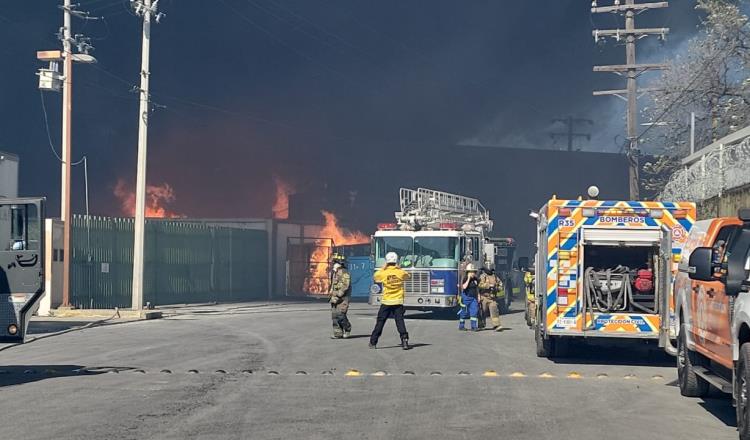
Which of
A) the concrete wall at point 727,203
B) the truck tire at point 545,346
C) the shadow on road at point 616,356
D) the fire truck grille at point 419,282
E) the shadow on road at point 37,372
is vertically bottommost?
the shadow on road at point 616,356

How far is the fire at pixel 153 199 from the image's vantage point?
56719 mm

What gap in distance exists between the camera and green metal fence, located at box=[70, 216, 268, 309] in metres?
31.0

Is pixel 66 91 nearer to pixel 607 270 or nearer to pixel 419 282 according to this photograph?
pixel 419 282

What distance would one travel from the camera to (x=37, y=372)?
525 inches

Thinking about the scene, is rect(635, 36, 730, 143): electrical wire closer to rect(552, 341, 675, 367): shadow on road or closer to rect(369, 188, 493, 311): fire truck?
rect(369, 188, 493, 311): fire truck

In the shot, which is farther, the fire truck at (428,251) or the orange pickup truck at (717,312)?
the fire truck at (428,251)

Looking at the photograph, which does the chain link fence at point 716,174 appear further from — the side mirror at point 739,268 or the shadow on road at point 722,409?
the side mirror at point 739,268

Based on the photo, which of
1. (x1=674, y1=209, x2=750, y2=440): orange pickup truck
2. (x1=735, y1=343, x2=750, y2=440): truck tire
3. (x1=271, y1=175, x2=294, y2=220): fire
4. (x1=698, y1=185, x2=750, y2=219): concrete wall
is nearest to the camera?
(x1=735, y1=343, x2=750, y2=440): truck tire

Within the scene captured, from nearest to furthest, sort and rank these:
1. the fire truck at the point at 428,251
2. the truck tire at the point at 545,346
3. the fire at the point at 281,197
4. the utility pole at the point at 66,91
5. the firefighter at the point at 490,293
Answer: the truck tire at the point at 545,346 < the firefighter at the point at 490,293 < the fire truck at the point at 428,251 < the utility pole at the point at 66,91 < the fire at the point at 281,197

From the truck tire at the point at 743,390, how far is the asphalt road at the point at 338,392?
73 cm

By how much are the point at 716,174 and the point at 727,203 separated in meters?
0.93

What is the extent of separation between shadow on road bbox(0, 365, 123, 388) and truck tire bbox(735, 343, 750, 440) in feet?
28.0

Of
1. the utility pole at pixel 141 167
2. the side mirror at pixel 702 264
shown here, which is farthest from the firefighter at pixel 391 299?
the utility pole at pixel 141 167

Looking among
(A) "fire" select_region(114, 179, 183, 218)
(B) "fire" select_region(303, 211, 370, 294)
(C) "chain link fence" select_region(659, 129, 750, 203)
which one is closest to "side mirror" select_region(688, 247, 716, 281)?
(C) "chain link fence" select_region(659, 129, 750, 203)
